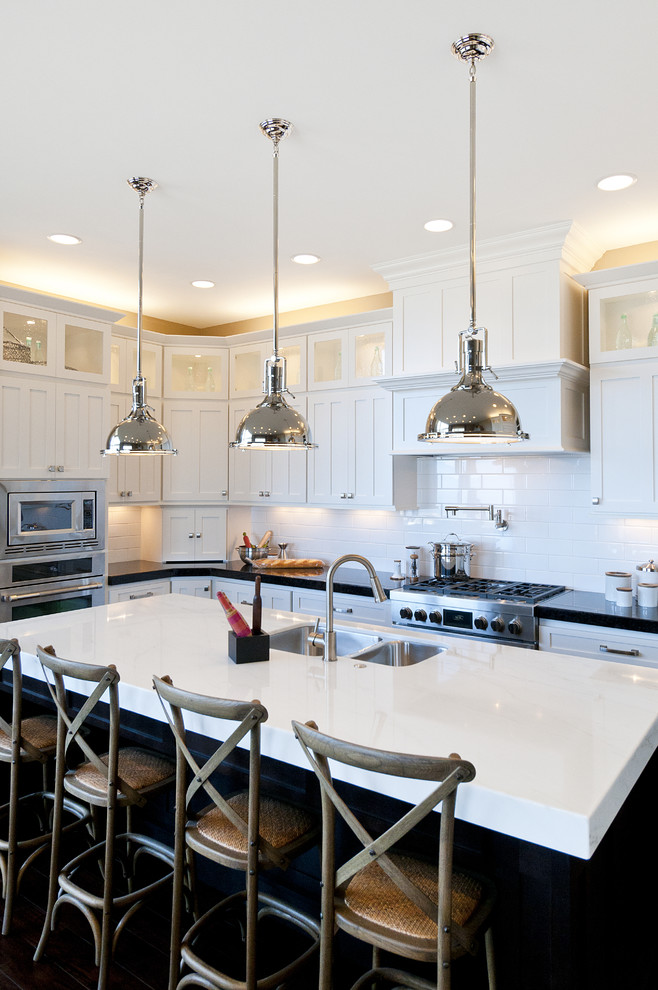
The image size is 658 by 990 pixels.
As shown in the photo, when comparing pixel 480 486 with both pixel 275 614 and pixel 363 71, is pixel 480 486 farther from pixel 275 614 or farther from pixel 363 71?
pixel 363 71

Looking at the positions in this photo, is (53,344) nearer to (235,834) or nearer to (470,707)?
(235,834)

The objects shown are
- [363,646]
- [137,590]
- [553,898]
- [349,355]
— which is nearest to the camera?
[553,898]

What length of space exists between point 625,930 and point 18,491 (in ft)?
12.4

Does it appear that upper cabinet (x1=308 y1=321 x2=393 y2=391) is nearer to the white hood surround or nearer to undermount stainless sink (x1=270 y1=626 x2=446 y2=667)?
the white hood surround

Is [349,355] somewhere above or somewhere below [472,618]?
above

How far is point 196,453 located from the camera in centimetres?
546

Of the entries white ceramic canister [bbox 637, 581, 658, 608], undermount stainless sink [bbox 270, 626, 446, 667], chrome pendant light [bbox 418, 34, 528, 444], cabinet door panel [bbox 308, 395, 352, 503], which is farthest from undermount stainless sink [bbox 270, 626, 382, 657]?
cabinet door panel [bbox 308, 395, 352, 503]

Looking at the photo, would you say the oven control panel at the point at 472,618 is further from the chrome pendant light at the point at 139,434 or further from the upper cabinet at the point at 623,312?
the chrome pendant light at the point at 139,434

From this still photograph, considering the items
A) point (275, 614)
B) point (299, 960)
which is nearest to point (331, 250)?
point (275, 614)

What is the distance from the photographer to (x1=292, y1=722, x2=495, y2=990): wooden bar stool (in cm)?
132

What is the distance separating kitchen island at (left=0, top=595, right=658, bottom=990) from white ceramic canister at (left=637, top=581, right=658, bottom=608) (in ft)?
4.27

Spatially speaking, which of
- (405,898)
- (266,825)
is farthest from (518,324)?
(405,898)

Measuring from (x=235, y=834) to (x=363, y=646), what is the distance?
3.67ft

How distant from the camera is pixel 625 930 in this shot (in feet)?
6.11
